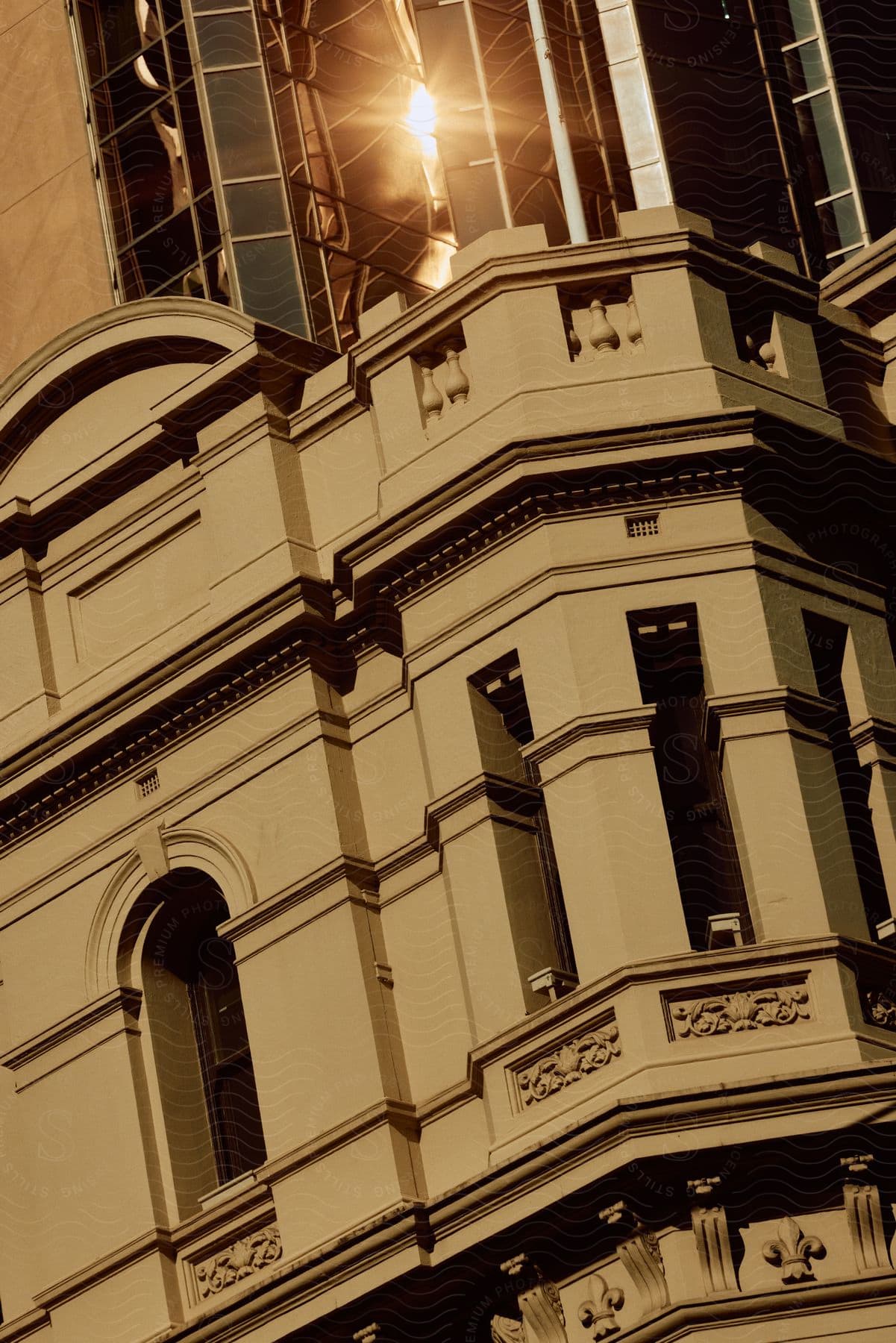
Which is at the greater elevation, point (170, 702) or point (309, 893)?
point (170, 702)

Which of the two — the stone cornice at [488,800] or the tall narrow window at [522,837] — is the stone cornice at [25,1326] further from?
the tall narrow window at [522,837]

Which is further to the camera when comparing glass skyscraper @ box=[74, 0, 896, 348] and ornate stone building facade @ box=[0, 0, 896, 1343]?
glass skyscraper @ box=[74, 0, 896, 348]

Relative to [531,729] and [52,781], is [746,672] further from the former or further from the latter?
[52,781]

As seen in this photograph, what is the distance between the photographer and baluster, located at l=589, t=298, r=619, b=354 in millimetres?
21516

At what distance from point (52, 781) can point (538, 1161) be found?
5882 millimetres

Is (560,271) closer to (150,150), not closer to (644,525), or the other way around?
(644,525)

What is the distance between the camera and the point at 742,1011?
1927 centimetres

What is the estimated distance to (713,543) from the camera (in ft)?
68.3

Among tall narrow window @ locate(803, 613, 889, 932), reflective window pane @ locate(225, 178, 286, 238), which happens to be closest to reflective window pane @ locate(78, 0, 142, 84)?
reflective window pane @ locate(225, 178, 286, 238)

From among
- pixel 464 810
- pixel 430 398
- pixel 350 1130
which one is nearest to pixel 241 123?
pixel 430 398

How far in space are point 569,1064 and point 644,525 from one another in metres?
3.71

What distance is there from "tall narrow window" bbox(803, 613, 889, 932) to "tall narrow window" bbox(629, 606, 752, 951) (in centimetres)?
80

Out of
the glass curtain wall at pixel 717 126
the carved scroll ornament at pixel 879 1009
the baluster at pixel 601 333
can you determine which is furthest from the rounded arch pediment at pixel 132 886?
the glass curtain wall at pixel 717 126

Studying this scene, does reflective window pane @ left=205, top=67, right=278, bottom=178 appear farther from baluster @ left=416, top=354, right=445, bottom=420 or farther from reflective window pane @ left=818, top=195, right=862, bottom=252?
reflective window pane @ left=818, top=195, right=862, bottom=252
